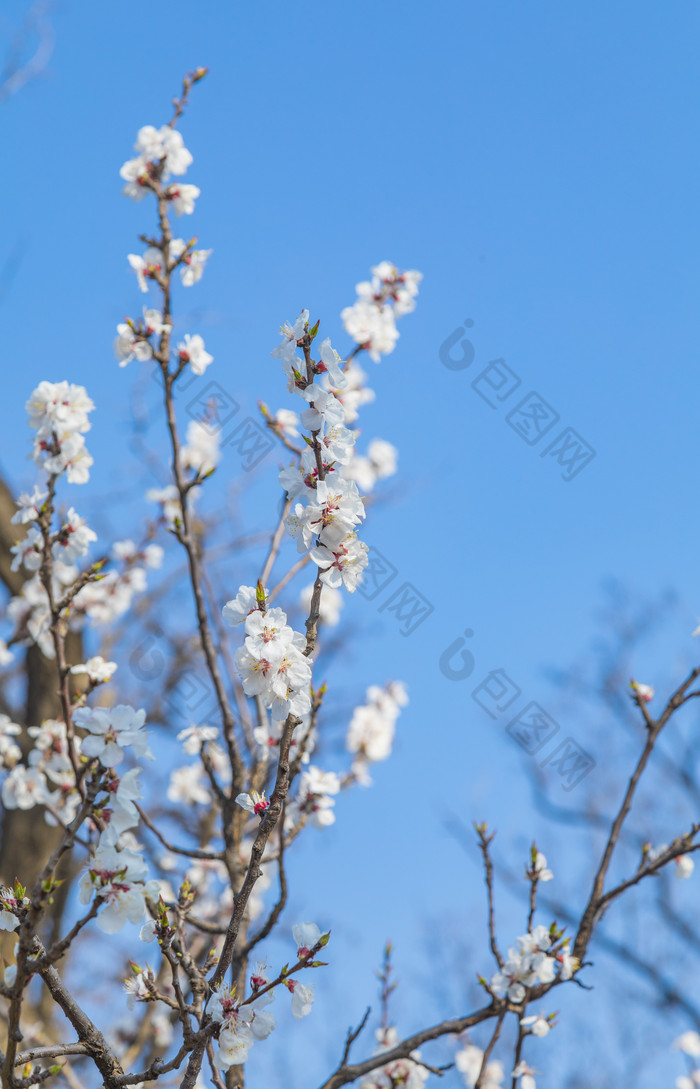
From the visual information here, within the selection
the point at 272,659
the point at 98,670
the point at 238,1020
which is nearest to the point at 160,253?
the point at 98,670

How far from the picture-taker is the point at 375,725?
4383 millimetres

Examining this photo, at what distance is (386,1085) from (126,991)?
1.52 m

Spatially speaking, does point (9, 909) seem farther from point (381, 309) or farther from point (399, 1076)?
point (381, 309)

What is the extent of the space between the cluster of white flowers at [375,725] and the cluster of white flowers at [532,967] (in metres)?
1.89

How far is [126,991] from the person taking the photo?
1561mm

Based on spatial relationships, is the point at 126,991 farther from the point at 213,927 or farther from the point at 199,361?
the point at 199,361

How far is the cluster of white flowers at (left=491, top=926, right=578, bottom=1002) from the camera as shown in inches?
82.7

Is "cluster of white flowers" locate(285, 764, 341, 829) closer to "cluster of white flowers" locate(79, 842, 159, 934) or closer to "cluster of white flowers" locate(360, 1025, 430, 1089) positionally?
"cluster of white flowers" locate(360, 1025, 430, 1089)

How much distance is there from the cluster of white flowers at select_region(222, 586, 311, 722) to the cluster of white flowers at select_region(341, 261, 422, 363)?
2114mm

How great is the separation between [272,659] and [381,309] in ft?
8.15

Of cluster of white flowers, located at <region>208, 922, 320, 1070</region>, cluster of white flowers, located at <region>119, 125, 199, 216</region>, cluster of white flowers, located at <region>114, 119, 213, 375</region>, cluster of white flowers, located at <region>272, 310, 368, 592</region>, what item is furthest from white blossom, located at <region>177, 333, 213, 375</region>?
cluster of white flowers, located at <region>208, 922, 320, 1070</region>

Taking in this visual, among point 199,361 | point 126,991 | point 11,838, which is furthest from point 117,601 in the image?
point 126,991

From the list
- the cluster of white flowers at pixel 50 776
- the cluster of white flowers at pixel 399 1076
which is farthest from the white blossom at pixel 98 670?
the cluster of white flowers at pixel 399 1076

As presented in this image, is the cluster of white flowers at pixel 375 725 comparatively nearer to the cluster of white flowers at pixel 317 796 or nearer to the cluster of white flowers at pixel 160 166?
the cluster of white flowers at pixel 317 796
